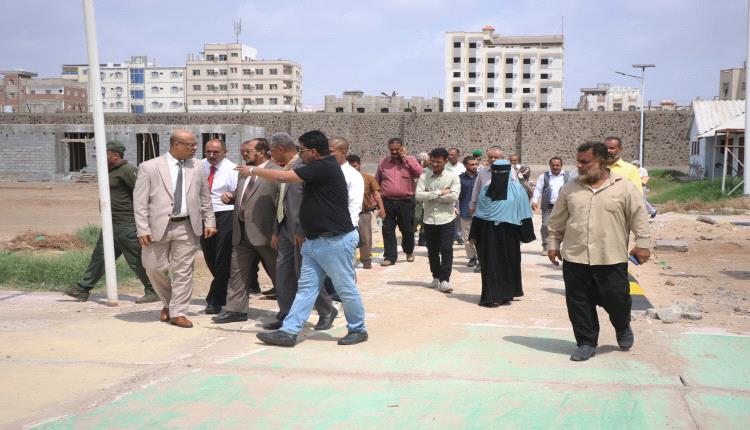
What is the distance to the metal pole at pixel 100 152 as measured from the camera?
7.59 meters

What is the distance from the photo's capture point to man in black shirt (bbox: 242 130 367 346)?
19.5 ft

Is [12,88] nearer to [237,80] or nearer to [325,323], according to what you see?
[237,80]

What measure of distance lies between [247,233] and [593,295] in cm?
316

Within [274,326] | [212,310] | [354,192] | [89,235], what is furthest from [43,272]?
[89,235]

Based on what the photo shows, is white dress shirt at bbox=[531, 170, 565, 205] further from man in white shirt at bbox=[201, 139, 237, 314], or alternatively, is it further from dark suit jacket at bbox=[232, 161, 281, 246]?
dark suit jacket at bbox=[232, 161, 281, 246]

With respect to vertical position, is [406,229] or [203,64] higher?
[203,64]

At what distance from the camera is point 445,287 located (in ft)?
29.2

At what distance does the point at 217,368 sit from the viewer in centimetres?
539

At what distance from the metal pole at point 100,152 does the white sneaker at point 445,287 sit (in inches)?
144

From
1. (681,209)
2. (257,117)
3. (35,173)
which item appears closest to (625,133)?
(257,117)

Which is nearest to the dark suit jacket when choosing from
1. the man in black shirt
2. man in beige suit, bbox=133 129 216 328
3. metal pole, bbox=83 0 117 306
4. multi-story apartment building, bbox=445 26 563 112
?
man in beige suit, bbox=133 129 216 328

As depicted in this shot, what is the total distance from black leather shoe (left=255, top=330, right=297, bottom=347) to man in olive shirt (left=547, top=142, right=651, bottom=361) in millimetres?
2174

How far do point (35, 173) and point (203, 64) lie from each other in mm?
72084

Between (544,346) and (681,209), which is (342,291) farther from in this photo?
(681,209)
